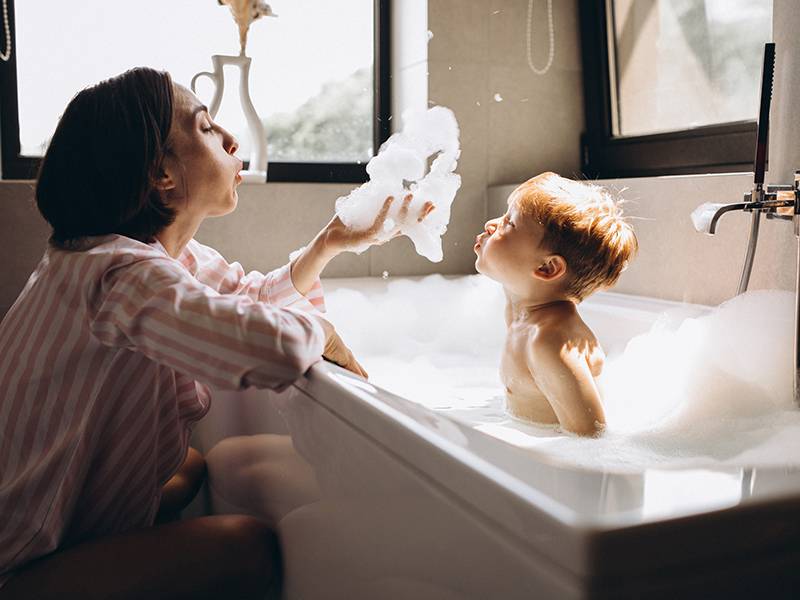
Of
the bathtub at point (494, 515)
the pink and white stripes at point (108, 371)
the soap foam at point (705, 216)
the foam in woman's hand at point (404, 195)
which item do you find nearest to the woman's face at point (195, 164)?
the pink and white stripes at point (108, 371)

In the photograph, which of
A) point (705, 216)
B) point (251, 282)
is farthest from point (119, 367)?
point (705, 216)

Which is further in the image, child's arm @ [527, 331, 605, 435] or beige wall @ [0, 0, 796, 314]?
beige wall @ [0, 0, 796, 314]

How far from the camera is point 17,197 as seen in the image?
2.13 metres

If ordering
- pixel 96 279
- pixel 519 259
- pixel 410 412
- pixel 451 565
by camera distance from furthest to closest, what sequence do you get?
1. pixel 519 259
2. pixel 96 279
3. pixel 410 412
4. pixel 451 565

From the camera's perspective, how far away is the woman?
36.5 inches

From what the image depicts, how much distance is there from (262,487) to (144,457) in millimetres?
190

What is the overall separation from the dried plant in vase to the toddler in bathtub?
4.02ft

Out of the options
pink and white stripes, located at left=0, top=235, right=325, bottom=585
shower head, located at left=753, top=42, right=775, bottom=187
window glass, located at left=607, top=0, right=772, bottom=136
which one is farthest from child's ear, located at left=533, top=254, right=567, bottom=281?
window glass, located at left=607, top=0, right=772, bottom=136

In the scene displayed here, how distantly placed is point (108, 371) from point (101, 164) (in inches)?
11.2

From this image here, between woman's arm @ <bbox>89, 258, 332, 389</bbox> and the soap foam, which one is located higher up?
the soap foam

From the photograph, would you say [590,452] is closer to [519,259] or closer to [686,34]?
[519,259]

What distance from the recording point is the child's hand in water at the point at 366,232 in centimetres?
142

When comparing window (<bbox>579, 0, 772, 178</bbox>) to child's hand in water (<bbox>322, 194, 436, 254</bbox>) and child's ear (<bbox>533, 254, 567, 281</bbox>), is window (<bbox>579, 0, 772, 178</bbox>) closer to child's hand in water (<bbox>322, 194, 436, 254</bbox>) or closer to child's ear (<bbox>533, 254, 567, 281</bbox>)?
child's ear (<bbox>533, 254, 567, 281</bbox>)

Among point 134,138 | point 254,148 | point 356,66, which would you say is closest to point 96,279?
point 134,138
